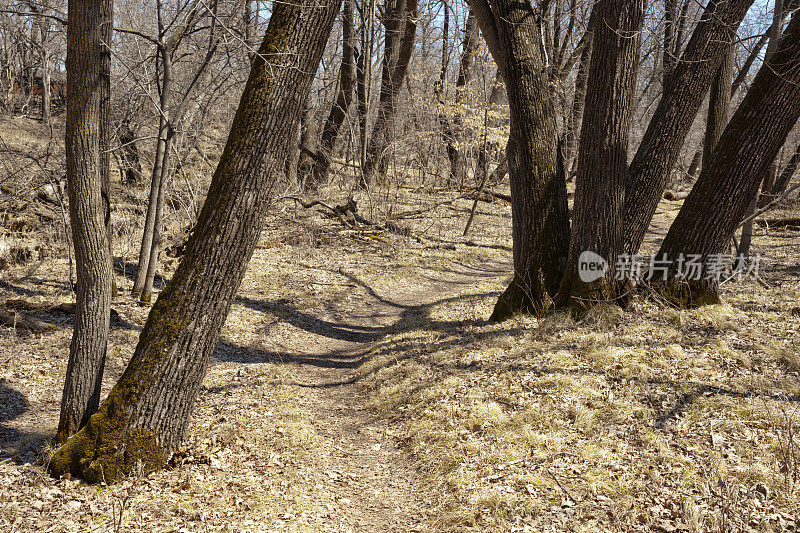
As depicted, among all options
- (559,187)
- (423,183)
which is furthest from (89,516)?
(423,183)

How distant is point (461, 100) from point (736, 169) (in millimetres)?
10679

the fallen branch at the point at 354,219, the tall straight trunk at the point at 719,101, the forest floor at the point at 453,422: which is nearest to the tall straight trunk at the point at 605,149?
the forest floor at the point at 453,422

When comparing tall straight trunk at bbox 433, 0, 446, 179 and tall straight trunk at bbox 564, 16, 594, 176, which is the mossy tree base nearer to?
tall straight trunk at bbox 433, 0, 446, 179

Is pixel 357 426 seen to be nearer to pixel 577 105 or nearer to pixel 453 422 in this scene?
pixel 453 422

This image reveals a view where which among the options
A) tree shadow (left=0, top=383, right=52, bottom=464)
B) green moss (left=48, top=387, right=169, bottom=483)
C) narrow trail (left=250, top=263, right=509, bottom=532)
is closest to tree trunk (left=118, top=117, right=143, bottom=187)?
tree shadow (left=0, top=383, right=52, bottom=464)

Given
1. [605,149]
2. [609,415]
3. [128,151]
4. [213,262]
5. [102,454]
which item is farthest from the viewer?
[128,151]

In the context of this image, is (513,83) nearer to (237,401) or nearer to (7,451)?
(237,401)

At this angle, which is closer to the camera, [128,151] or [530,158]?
[530,158]

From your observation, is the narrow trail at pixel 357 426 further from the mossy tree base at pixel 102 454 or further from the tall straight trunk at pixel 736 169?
the tall straight trunk at pixel 736 169

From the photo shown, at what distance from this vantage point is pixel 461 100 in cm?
1642

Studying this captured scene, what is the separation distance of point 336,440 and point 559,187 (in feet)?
14.0

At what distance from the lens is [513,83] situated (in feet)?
23.2

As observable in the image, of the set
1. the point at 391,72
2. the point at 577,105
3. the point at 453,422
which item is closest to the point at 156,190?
the point at 453,422

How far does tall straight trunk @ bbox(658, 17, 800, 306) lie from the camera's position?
252 inches
